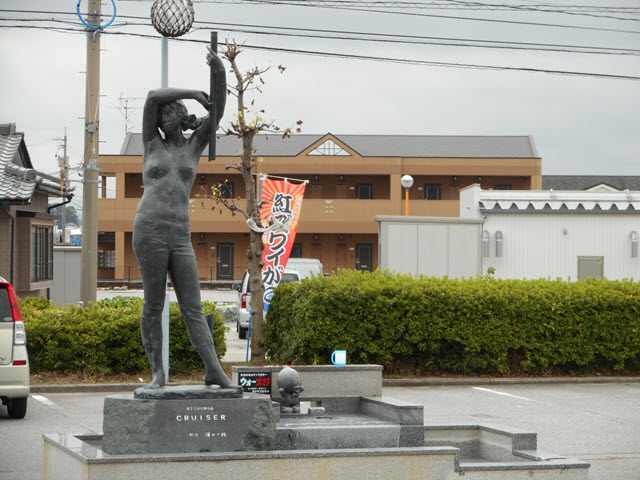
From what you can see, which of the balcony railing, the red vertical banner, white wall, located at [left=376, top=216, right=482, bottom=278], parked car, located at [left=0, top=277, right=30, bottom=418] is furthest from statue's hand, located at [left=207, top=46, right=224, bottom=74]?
the balcony railing

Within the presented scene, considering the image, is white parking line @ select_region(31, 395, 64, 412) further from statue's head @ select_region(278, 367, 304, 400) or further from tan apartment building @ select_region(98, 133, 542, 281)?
tan apartment building @ select_region(98, 133, 542, 281)

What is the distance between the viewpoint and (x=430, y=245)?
65.7 ft

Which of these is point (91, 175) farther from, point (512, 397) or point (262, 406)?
point (262, 406)

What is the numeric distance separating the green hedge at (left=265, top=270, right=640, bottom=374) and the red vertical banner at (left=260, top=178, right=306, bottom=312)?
0.59 metres

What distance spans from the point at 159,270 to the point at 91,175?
960cm

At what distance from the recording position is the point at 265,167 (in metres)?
47.2

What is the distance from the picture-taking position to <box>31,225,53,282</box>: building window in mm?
22562

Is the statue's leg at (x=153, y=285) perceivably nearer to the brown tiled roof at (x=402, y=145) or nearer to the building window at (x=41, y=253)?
the building window at (x=41, y=253)

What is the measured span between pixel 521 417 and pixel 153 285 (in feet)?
21.0

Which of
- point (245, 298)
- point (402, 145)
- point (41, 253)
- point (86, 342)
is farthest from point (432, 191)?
point (86, 342)

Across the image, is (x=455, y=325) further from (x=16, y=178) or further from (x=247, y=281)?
(x=16, y=178)

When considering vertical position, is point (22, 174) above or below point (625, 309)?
above

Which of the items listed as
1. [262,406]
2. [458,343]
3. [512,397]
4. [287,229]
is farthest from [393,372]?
[262,406]

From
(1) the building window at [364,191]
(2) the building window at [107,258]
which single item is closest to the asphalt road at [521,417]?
(1) the building window at [364,191]
